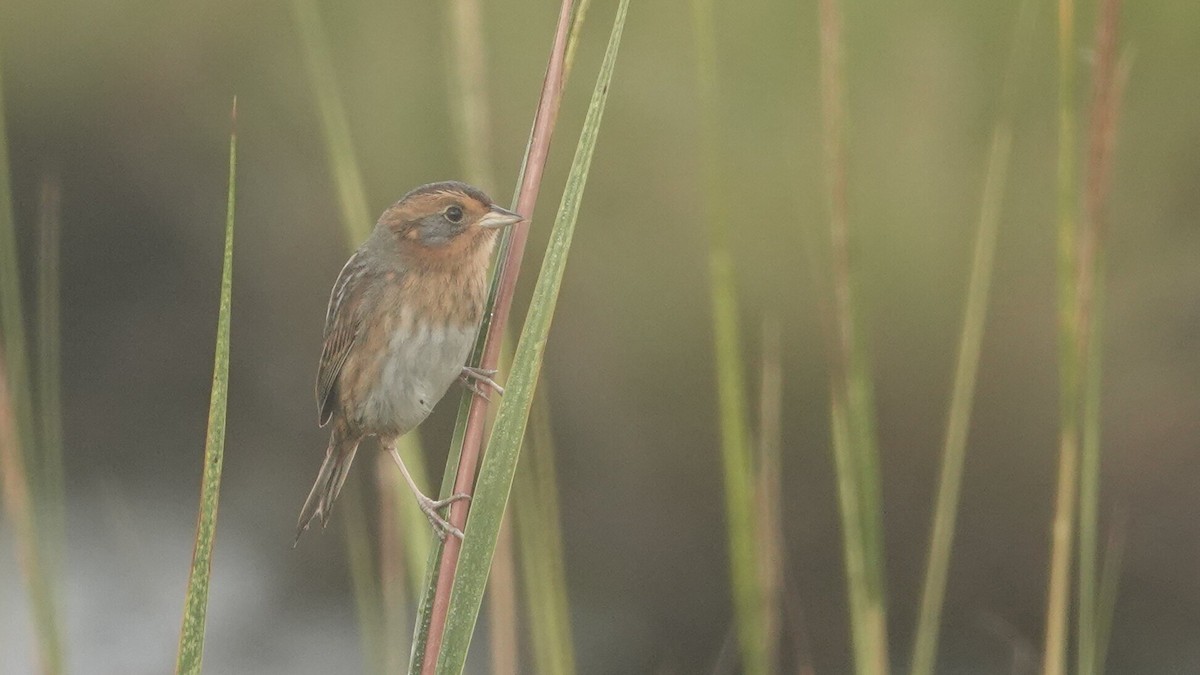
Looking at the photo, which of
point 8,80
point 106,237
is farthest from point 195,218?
point 8,80

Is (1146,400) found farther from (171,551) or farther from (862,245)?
(171,551)

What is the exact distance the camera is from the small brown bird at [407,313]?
293 cm

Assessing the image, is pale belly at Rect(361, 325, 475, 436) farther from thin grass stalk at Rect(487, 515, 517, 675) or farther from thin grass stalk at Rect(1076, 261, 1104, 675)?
thin grass stalk at Rect(1076, 261, 1104, 675)

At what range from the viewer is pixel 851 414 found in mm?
1825

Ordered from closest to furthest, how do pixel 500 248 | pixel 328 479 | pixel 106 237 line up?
pixel 500 248
pixel 328 479
pixel 106 237

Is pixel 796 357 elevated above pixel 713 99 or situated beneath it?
situated beneath

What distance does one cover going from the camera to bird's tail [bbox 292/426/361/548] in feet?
10.0

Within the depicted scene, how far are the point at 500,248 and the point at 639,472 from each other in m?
4.22

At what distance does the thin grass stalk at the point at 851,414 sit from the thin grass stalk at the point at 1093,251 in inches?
10.9

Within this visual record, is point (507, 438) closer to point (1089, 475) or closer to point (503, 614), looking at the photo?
point (503, 614)

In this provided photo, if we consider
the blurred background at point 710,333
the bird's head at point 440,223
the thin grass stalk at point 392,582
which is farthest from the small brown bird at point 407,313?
the blurred background at point 710,333

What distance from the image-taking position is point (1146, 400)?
19.7 ft

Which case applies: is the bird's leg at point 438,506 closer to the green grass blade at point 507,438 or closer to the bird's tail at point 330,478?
the green grass blade at point 507,438

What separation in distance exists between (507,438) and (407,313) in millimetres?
1270
